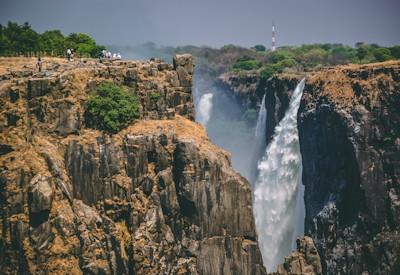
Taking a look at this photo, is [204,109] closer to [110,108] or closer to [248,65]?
[248,65]

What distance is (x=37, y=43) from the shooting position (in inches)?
3989

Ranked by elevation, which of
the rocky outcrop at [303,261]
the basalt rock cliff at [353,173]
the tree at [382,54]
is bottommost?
the rocky outcrop at [303,261]

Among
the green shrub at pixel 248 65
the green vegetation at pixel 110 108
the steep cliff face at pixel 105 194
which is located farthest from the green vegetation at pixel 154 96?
Result: the green shrub at pixel 248 65

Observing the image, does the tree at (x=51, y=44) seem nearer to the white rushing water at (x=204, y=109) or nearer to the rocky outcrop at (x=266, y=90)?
the rocky outcrop at (x=266, y=90)

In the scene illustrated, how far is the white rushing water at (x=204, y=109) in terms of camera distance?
180 metres

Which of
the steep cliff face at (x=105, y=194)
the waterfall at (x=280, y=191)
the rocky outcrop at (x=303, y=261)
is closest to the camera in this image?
the steep cliff face at (x=105, y=194)

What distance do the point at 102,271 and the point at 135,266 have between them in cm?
307

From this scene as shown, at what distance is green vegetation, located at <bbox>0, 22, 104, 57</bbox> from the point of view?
324 feet

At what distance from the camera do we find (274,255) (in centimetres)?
10731

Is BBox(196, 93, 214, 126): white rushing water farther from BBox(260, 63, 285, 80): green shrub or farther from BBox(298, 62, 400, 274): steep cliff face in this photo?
BBox(298, 62, 400, 274): steep cliff face

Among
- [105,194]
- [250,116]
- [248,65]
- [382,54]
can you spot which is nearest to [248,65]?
[248,65]

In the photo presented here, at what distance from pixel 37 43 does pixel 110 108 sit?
31.2 m

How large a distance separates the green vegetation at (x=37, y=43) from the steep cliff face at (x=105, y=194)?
75.3 feet

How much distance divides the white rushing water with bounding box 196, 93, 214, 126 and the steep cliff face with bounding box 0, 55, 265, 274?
103 metres
